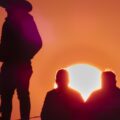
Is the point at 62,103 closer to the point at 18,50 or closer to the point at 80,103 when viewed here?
the point at 80,103

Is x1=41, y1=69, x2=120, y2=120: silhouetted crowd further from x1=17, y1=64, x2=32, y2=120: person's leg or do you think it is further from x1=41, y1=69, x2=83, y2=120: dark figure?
x1=17, y1=64, x2=32, y2=120: person's leg

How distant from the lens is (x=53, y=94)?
42.2ft

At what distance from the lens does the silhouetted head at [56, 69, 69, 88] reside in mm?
12852

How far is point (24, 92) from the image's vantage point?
13148 mm

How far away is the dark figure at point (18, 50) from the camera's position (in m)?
13.1

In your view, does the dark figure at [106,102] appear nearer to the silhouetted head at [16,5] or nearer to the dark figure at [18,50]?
the dark figure at [18,50]

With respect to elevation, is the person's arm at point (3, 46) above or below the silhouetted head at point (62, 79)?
above

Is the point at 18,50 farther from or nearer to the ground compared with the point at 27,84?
farther from the ground

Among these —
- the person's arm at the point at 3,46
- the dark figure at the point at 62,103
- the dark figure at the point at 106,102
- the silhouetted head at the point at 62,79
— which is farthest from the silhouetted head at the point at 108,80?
the person's arm at the point at 3,46

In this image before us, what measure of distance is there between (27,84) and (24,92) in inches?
5.7

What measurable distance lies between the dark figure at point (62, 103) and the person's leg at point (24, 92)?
1.08 feet

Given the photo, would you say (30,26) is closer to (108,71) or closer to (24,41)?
(24,41)

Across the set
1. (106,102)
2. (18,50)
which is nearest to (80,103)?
(106,102)

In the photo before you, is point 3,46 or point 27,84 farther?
point 27,84
